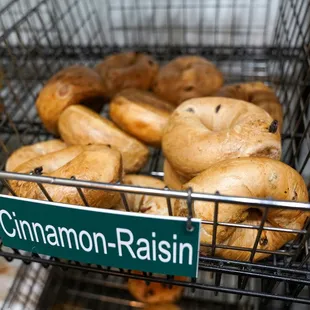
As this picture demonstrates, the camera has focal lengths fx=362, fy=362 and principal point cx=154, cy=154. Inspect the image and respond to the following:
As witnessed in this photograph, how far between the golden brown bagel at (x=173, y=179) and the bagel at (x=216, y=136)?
3 cm

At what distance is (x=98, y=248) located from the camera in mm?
476

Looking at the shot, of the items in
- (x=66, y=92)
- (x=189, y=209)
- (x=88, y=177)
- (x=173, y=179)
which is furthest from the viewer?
(x=66, y=92)

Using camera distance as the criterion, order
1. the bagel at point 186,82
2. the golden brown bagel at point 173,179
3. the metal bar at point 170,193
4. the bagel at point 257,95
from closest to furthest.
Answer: the metal bar at point 170,193 → the golden brown bagel at point 173,179 → the bagel at point 257,95 → the bagel at point 186,82

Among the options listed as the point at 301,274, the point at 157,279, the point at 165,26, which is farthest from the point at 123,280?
the point at 165,26

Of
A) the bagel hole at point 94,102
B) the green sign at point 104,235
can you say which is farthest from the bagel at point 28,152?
the green sign at point 104,235

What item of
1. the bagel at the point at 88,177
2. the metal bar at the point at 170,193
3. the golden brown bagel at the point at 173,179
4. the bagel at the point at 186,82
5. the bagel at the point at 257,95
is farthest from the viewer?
the bagel at the point at 186,82

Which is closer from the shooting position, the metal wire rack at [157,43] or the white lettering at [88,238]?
the white lettering at [88,238]

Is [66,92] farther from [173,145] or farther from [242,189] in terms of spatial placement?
[242,189]

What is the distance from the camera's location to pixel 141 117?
0.73m

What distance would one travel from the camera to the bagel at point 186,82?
875 mm

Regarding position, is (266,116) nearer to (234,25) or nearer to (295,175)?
(295,175)

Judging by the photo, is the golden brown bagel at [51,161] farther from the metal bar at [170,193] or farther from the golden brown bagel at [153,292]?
the golden brown bagel at [153,292]

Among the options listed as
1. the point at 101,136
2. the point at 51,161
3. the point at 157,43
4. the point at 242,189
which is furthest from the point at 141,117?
the point at 157,43

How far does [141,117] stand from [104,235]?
1.09 feet
